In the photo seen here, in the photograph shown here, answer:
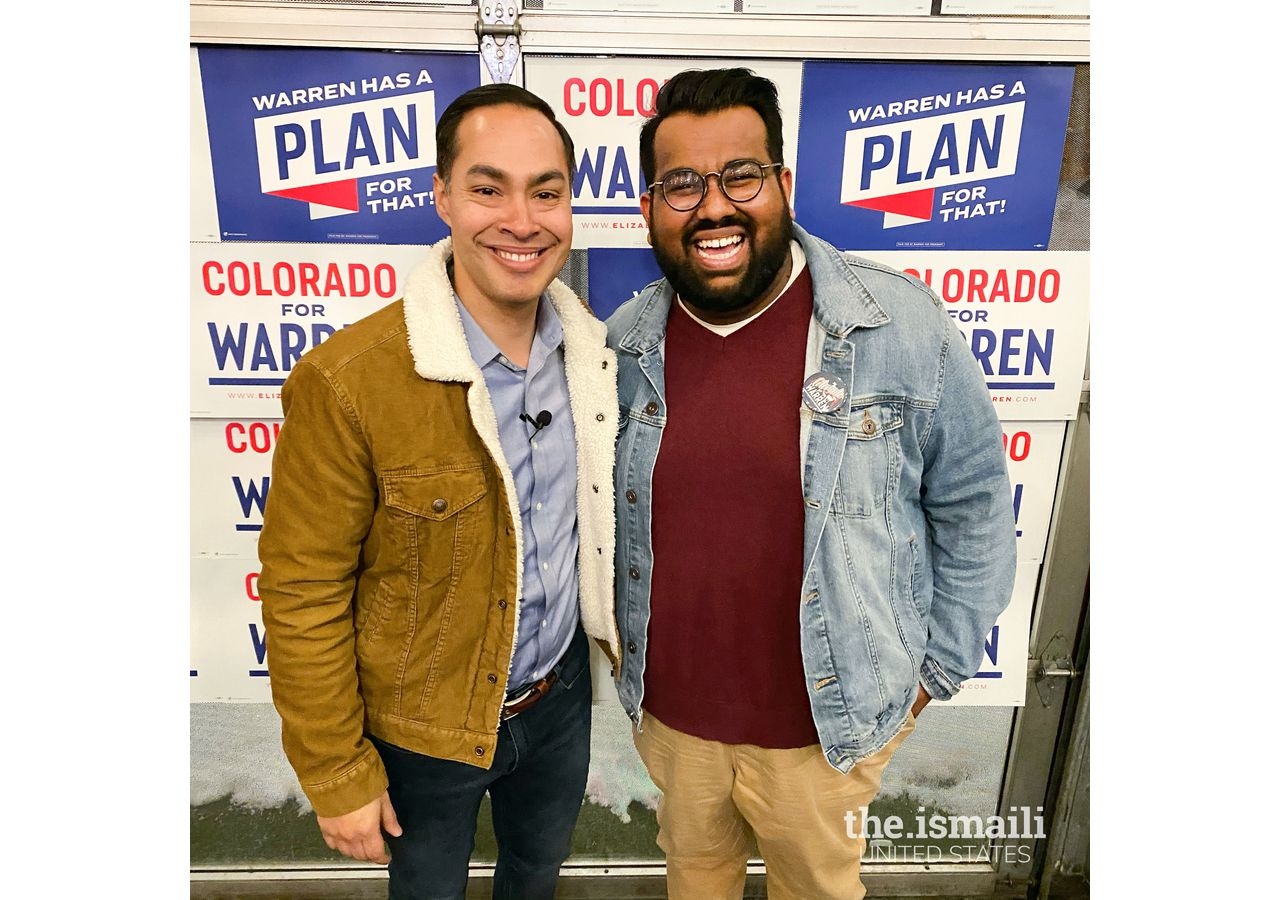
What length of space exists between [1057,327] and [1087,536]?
0.64 m

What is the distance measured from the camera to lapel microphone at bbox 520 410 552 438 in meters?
1.33

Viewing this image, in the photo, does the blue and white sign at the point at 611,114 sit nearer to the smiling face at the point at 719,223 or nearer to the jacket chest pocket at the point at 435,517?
the smiling face at the point at 719,223

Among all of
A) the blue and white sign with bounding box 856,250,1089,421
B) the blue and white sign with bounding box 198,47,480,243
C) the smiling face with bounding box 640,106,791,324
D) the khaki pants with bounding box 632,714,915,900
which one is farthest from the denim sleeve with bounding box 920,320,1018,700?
the blue and white sign with bounding box 198,47,480,243

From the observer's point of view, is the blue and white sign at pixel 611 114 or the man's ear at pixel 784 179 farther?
the blue and white sign at pixel 611 114

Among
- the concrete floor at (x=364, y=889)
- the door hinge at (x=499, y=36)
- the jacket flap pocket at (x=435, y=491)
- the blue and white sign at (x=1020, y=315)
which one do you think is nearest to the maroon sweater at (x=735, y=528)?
the jacket flap pocket at (x=435, y=491)

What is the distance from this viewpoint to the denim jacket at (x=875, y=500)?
134 cm

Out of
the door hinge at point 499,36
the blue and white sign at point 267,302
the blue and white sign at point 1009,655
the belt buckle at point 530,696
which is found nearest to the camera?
the belt buckle at point 530,696

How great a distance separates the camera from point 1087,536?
2.06m

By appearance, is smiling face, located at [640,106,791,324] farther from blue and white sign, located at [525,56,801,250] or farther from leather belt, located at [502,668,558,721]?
leather belt, located at [502,668,558,721]

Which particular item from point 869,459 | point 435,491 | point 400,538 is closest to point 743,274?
point 869,459

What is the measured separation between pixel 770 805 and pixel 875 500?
0.70 metres

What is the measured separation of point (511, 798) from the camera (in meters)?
1.70

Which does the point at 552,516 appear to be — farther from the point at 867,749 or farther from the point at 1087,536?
the point at 1087,536

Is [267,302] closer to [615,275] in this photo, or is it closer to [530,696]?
[615,275]
